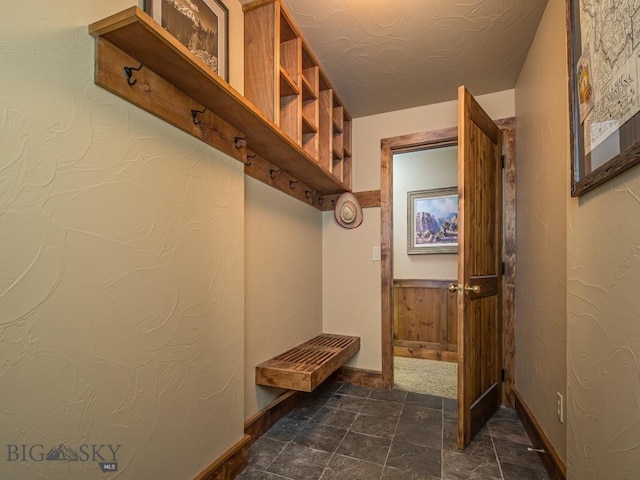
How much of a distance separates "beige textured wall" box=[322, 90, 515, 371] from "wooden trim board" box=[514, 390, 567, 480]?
40.2 inches

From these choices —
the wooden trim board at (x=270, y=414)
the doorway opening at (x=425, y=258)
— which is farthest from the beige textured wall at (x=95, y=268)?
the doorway opening at (x=425, y=258)

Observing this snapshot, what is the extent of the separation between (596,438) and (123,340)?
151 cm

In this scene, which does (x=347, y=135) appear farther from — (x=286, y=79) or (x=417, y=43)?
(x=286, y=79)

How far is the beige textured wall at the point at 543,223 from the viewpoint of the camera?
1.49 metres

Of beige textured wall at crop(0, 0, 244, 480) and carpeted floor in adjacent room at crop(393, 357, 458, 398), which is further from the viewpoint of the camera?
carpeted floor in adjacent room at crop(393, 357, 458, 398)

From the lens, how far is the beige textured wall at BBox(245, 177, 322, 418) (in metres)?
1.87

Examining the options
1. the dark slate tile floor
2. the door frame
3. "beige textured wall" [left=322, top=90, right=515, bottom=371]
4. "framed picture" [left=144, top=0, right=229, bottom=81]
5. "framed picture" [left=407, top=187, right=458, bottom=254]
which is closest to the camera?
"framed picture" [left=144, top=0, right=229, bottom=81]

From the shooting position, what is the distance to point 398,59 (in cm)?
A: 205

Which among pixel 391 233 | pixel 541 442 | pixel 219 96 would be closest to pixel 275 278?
pixel 391 233

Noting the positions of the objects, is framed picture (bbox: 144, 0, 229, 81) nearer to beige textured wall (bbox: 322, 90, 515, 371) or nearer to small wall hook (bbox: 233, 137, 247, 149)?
small wall hook (bbox: 233, 137, 247, 149)

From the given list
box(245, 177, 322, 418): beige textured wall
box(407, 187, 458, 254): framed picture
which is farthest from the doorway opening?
box(245, 177, 322, 418): beige textured wall

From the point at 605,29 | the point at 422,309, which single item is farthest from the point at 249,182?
the point at 422,309

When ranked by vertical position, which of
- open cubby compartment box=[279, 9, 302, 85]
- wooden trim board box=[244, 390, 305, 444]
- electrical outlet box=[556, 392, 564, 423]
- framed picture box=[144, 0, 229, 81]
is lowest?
wooden trim board box=[244, 390, 305, 444]

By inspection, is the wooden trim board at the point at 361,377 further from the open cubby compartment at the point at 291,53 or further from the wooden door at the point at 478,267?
the open cubby compartment at the point at 291,53
